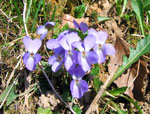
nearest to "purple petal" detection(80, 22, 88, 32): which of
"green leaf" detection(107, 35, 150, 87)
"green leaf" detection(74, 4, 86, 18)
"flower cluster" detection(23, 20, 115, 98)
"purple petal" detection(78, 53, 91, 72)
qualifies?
"flower cluster" detection(23, 20, 115, 98)

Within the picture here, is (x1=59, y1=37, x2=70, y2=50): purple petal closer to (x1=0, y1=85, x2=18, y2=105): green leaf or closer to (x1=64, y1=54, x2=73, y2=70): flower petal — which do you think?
(x1=64, y1=54, x2=73, y2=70): flower petal

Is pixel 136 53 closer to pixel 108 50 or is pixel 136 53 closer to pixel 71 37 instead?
pixel 108 50

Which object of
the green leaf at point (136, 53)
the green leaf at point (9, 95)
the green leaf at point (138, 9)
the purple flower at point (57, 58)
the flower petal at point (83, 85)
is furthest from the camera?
the green leaf at point (138, 9)

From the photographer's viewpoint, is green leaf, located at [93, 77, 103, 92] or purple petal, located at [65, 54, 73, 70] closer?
purple petal, located at [65, 54, 73, 70]

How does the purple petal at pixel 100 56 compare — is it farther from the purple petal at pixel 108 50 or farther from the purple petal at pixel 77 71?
the purple petal at pixel 77 71

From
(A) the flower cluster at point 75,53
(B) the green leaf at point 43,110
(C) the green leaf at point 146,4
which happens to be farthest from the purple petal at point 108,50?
(C) the green leaf at point 146,4

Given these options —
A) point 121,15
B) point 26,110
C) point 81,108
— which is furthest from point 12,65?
point 121,15

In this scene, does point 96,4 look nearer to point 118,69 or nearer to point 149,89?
point 118,69
